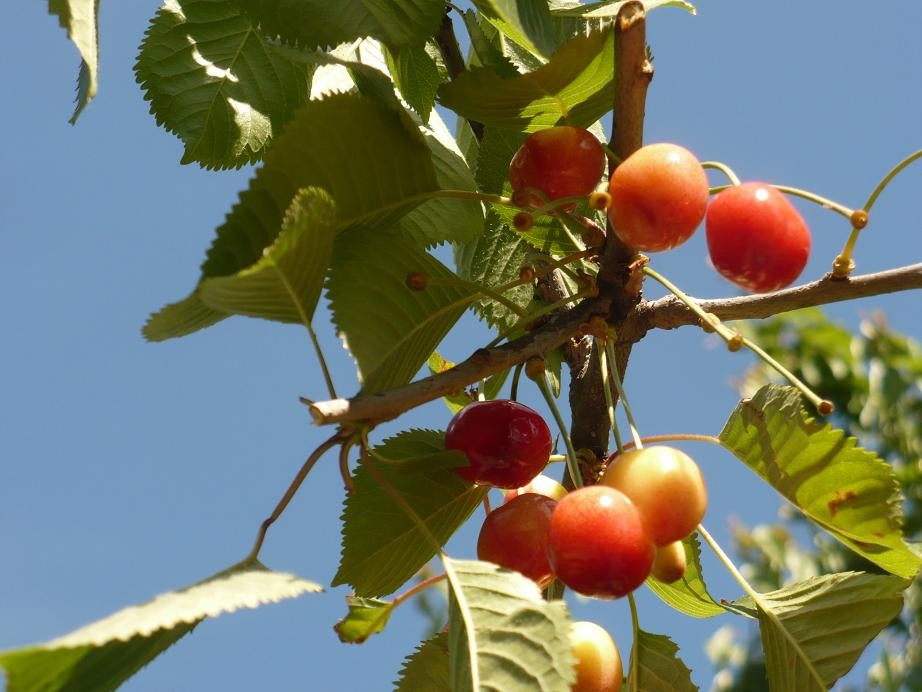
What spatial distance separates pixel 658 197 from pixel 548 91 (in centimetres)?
25

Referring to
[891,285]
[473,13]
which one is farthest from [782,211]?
[473,13]

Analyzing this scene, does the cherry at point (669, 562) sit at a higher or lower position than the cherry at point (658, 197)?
lower

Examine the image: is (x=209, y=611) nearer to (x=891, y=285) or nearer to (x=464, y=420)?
(x=464, y=420)

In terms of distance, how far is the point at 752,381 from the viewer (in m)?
10.8

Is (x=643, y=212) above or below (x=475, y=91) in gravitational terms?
below

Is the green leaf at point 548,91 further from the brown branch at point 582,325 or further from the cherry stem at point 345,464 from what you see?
the cherry stem at point 345,464

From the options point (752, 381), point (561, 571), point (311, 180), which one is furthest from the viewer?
point (752, 381)

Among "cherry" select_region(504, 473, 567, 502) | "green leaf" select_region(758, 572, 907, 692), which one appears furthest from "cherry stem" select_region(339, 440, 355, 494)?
"green leaf" select_region(758, 572, 907, 692)

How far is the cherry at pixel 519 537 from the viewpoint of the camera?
1.31 metres

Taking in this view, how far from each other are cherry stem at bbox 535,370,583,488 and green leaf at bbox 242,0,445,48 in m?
0.48

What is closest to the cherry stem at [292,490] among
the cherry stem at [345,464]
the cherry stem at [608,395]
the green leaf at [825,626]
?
the cherry stem at [345,464]

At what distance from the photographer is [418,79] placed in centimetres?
159

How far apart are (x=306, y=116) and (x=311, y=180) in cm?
7

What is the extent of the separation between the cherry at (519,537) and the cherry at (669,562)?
0.13 m
